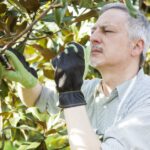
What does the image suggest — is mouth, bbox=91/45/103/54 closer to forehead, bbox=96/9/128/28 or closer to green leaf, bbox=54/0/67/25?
forehead, bbox=96/9/128/28

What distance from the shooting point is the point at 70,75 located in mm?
1541

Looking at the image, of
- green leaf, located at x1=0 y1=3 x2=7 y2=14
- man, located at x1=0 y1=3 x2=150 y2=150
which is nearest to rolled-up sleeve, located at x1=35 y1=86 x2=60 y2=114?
man, located at x1=0 y1=3 x2=150 y2=150

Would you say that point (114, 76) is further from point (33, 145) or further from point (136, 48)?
point (33, 145)

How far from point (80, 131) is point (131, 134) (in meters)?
0.17

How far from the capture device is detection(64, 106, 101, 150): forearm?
1.51m

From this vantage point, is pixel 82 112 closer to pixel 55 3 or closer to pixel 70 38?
pixel 55 3

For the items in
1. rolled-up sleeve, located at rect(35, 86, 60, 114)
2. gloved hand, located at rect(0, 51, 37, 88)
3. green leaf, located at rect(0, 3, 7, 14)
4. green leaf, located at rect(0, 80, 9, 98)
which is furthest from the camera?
rolled-up sleeve, located at rect(35, 86, 60, 114)

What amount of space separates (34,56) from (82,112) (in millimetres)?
892

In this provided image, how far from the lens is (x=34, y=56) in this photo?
7.82ft

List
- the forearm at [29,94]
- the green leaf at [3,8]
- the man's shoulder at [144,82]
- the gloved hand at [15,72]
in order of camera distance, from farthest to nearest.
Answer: the forearm at [29,94]
the man's shoulder at [144,82]
the green leaf at [3,8]
the gloved hand at [15,72]

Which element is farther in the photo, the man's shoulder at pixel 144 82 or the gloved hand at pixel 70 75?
the man's shoulder at pixel 144 82

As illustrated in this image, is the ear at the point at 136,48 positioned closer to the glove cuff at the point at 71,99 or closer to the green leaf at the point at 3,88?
the glove cuff at the point at 71,99

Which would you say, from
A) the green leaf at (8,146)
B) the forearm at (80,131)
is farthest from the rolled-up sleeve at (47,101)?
the forearm at (80,131)

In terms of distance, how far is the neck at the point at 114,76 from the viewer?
1.88 m
